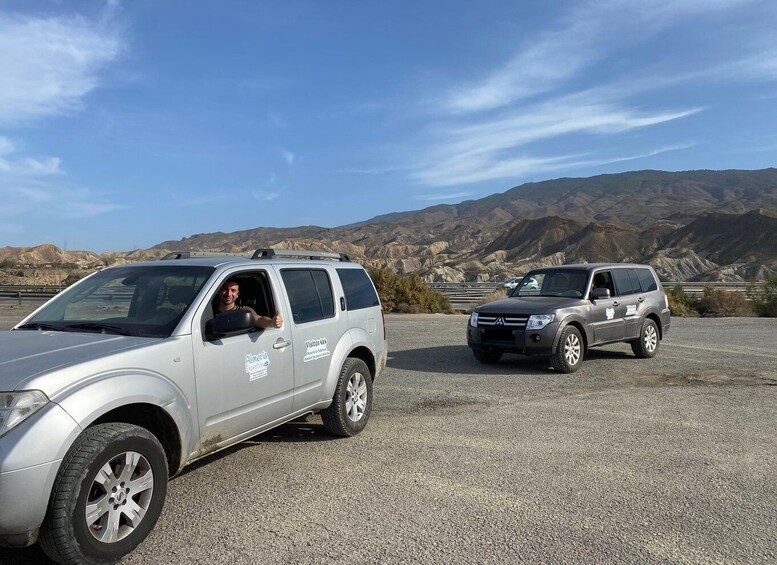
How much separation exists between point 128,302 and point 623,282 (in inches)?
366

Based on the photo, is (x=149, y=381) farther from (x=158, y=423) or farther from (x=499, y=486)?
(x=499, y=486)

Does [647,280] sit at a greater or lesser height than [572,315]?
greater

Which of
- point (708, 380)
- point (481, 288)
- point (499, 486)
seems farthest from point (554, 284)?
point (481, 288)

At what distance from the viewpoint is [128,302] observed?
5.13 metres

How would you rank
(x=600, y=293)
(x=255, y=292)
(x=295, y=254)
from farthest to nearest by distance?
(x=600, y=293) → (x=295, y=254) → (x=255, y=292)

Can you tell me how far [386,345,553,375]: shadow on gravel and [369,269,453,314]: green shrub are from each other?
49.6ft

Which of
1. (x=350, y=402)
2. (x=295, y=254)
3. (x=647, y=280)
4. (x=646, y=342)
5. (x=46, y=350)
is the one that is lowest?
(x=646, y=342)

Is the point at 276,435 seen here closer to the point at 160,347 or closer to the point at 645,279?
the point at 160,347

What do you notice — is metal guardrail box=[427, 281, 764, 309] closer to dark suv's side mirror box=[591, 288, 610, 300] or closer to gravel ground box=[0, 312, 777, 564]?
dark suv's side mirror box=[591, 288, 610, 300]

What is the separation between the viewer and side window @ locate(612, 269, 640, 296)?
11.7m

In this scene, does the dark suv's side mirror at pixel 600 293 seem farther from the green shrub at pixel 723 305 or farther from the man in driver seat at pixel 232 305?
the green shrub at pixel 723 305

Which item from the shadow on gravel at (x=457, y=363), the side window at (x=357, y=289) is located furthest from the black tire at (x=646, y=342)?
the side window at (x=357, y=289)

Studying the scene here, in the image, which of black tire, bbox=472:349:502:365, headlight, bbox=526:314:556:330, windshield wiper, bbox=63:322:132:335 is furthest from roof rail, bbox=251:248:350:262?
black tire, bbox=472:349:502:365

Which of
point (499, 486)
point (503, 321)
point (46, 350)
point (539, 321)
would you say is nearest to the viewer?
point (46, 350)
